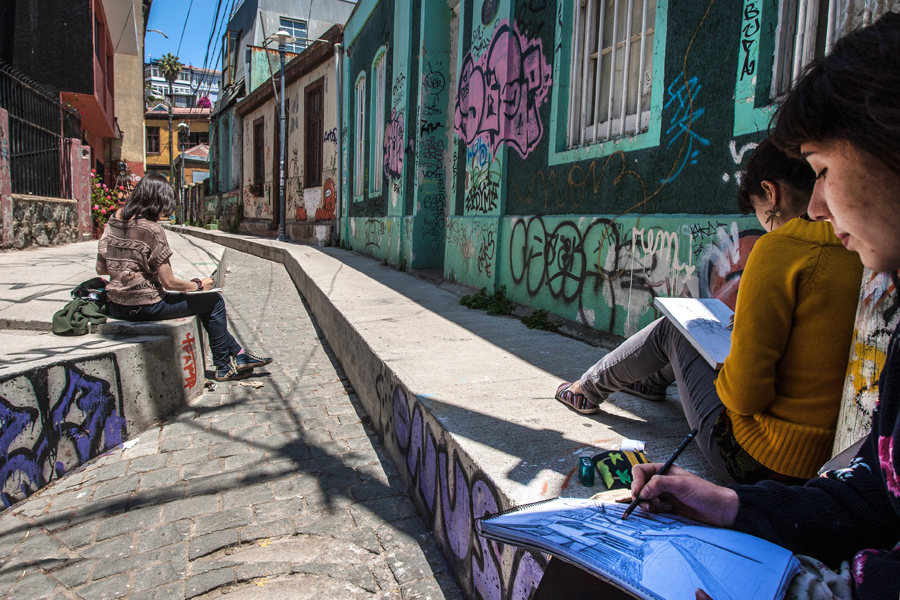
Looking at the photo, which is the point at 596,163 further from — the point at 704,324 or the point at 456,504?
the point at 456,504

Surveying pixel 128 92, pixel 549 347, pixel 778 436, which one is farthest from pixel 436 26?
pixel 128 92

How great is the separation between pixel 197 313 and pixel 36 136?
7.99 meters

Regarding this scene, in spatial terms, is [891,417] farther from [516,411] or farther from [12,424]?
[12,424]

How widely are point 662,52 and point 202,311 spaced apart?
390 cm

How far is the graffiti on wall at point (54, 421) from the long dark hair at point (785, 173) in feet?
11.1

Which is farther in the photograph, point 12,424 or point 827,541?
point 12,424

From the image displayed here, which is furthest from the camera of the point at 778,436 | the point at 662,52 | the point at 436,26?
the point at 436,26

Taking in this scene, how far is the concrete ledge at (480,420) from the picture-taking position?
73.3 inches

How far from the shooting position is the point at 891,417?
104 centimetres

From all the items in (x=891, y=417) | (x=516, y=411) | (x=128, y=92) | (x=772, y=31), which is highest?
(x=128, y=92)

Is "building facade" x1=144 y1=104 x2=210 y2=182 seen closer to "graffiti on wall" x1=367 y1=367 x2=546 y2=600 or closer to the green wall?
the green wall

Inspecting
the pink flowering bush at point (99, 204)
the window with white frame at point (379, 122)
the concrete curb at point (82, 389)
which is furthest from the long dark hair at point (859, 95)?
the pink flowering bush at point (99, 204)

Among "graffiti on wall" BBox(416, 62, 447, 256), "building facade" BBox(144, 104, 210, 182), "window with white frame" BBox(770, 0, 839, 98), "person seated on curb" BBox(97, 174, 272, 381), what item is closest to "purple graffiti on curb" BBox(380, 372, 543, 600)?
"person seated on curb" BBox(97, 174, 272, 381)

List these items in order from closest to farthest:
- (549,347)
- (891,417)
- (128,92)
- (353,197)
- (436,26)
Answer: (891,417) < (549,347) < (436,26) < (353,197) < (128,92)
